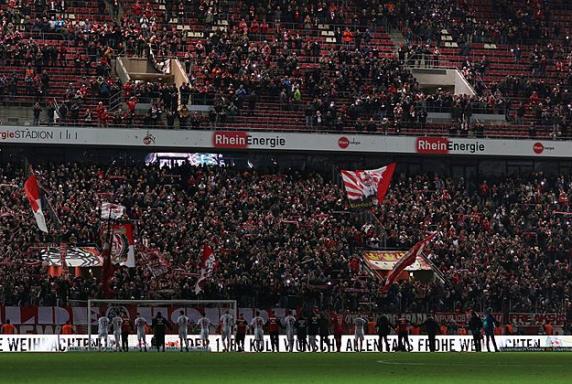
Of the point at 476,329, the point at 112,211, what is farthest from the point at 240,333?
the point at 112,211

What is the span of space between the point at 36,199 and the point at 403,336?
58.4 ft

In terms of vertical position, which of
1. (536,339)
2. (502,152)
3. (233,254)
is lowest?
(536,339)

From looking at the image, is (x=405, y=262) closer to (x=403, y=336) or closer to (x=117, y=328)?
(x=403, y=336)

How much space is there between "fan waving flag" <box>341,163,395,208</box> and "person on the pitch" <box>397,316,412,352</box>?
41.6 ft

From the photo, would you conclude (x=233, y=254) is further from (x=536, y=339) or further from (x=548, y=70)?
(x=548, y=70)

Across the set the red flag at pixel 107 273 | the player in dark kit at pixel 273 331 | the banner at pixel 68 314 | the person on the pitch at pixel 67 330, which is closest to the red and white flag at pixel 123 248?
the red flag at pixel 107 273

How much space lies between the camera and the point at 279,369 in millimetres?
36625

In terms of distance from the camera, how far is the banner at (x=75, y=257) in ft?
201

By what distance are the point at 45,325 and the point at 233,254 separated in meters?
10.8

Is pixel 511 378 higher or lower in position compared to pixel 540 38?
lower

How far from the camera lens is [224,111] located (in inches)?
2894

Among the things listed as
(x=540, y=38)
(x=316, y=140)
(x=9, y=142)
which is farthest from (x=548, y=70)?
(x=9, y=142)

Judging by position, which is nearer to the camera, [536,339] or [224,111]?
[536,339]

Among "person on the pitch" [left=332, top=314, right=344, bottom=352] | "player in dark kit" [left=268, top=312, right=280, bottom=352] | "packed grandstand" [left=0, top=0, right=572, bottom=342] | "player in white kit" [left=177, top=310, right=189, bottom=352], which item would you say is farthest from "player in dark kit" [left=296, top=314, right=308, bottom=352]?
"packed grandstand" [left=0, top=0, right=572, bottom=342]
